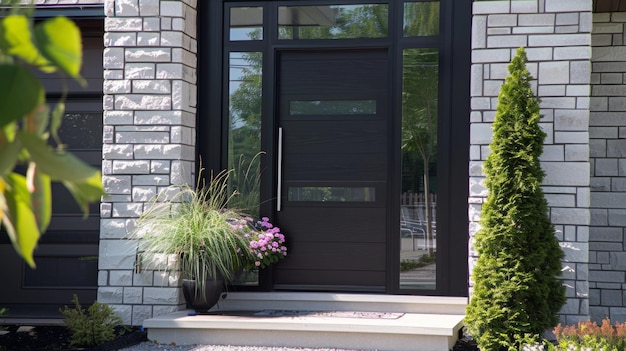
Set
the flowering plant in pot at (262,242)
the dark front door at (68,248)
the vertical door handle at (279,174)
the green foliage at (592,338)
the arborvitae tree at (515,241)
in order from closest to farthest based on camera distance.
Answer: the green foliage at (592,338)
the arborvitae tree at (515,241)
the flowering plant in pot at (262,242)
the vertical door handle at (279,174)
the dark front door at (68,248)

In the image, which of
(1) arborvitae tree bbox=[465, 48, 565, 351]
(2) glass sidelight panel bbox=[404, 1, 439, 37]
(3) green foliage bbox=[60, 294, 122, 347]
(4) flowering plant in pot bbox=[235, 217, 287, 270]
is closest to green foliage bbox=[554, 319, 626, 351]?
(1) arborvitae tree bbox=[465, 48, 565, 351]

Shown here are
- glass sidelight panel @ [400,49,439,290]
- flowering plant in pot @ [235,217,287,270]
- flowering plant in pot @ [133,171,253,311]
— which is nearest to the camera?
flowering plant in pot @ [133,171,253,311]

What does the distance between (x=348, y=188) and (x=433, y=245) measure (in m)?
0.81

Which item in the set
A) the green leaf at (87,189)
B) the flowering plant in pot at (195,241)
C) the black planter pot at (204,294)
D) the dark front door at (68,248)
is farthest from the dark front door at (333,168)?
the green leaf at (87,189)

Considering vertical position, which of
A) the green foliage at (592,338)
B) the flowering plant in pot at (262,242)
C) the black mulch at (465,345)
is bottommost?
the black mulch at (465,345)

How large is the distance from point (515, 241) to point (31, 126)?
15.4ft

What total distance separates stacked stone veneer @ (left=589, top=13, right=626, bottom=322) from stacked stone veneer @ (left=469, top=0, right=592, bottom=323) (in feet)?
2.48

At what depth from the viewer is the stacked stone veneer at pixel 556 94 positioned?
522 cm

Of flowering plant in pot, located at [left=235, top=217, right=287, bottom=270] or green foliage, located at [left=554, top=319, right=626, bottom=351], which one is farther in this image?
flowering plant in pot, located at [left=235, top=217, right=287, bottom=270]

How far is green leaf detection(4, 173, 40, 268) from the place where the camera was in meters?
0.44

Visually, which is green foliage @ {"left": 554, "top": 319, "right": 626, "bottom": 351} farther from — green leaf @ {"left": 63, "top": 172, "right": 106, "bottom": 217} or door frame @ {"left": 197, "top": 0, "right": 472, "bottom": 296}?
green leaf @ {"left": 63, "top": 172, "right": 106, "bottom": 217}

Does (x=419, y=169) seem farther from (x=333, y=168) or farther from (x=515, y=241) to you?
(x=515, y=241)

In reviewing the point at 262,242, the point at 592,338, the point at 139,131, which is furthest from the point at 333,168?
the point at 592,338

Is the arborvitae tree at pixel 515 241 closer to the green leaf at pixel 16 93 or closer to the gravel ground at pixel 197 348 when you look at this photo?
the gravel ground at pixel 197 348
